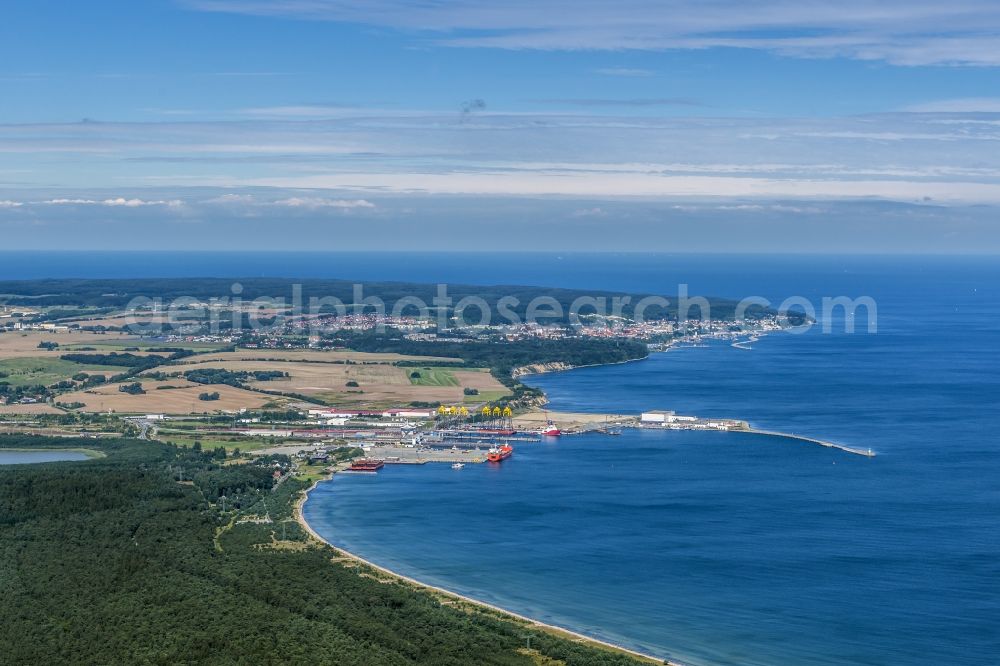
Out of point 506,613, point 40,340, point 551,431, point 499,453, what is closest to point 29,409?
point 499,453

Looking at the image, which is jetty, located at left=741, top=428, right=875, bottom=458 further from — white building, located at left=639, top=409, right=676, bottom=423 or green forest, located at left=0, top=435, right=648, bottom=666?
green forest, located at left=0, top=435, right=648, bottom=666

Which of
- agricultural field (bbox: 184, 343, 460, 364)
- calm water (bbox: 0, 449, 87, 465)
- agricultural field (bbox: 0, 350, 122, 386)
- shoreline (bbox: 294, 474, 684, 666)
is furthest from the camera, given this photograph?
agricultural field (bbox: 184, 343, 460, 364)

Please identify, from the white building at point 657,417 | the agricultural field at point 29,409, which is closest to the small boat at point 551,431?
the white building at point 657,417

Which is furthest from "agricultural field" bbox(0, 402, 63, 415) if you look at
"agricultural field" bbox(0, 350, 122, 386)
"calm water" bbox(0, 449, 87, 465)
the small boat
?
the small boat

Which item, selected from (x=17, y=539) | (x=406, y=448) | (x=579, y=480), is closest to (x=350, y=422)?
(x=406, y=448)

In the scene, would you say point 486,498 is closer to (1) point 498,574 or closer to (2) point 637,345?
(1) point 498,574

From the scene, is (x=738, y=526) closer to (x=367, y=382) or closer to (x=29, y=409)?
(x=367, y=382)

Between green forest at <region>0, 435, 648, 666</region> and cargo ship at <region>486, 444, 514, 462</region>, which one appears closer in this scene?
green forest at <region>0, 435, 648, 666</region>
